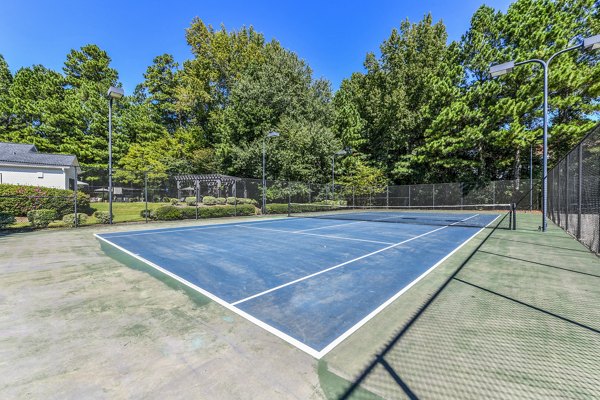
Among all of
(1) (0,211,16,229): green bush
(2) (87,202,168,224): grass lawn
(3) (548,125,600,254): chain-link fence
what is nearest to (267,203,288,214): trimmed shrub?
(2) (87,202,168,224): grass lawn

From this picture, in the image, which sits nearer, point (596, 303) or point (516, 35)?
point (596, 303)

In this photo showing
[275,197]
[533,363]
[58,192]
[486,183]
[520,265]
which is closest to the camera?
[533,363]

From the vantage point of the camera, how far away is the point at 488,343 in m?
2.55

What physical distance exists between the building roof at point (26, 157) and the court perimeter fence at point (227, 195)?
2774 millimetres

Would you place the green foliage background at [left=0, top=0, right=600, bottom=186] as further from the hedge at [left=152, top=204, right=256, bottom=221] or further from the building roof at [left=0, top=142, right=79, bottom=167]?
the building roof at [left=0, top=142, right=79, bottom=167]

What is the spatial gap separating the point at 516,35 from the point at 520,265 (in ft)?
90.0

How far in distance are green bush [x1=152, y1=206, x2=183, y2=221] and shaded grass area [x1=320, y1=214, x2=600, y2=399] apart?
1428 cm

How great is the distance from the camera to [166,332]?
2.82 metres

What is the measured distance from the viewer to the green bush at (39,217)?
37.1 feet

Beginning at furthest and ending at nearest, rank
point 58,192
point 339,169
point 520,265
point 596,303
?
point 339,169
point 58,192
point 520,265
point 596,303

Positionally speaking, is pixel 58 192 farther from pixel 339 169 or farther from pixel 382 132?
pixel 382 132

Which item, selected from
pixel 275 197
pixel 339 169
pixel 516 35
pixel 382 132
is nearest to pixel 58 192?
pixel 275 197

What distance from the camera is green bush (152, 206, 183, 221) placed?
14781 millimetres

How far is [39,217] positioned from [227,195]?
36.8 ft
